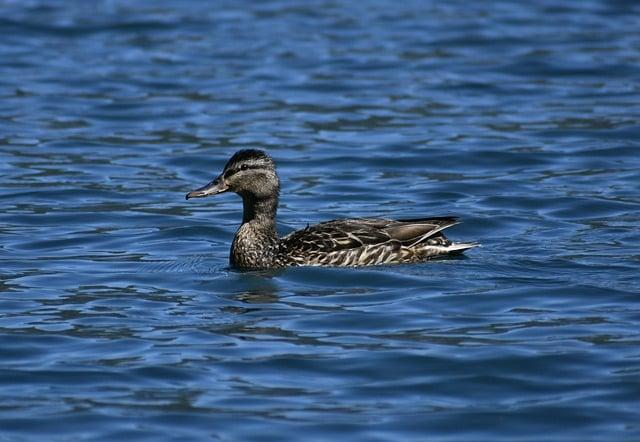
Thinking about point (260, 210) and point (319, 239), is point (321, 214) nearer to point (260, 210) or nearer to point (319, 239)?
point (260, 210)

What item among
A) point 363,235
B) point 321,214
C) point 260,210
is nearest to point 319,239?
point 363,235

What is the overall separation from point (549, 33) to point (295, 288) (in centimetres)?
1519

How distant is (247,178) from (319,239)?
2.90 feet

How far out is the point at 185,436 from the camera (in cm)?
906

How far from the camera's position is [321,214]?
16.2m

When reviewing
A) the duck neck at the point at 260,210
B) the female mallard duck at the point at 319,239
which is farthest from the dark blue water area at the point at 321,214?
the duck neck at the point at 260,210

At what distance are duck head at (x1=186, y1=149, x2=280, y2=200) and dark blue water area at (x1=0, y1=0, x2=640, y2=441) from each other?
0.69 metres

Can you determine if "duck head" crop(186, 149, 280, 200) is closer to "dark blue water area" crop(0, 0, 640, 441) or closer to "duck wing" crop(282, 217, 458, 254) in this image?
"duck wing" crop(282, 217, 458, 254)

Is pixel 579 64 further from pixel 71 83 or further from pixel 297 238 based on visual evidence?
pixel 297 238

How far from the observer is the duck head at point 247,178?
13.6 m

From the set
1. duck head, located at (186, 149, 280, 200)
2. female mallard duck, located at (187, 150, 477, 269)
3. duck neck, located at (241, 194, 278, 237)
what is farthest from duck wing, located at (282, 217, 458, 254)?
duck head, located at (186, 149, 280, 200)

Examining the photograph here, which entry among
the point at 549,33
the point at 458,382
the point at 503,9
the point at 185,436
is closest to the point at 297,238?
the point at 458,382

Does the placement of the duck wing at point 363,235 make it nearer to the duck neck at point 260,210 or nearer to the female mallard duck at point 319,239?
the female mallard duck at point 319,239

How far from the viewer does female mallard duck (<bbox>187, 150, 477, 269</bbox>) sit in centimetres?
1331
